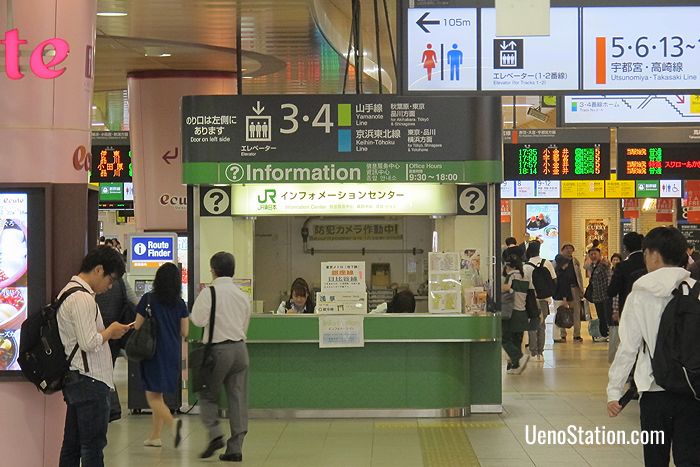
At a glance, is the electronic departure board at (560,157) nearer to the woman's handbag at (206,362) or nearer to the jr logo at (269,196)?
Answer: the jr logo at (269,196)

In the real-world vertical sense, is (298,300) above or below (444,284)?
below

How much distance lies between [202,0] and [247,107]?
1.31m

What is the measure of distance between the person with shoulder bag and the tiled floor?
190 centimetres

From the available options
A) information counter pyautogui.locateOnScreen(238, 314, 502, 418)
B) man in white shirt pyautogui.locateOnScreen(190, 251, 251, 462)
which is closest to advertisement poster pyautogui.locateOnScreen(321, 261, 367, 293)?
information counter pyautogui.locateOnScreen(238, 314, 502, 418)

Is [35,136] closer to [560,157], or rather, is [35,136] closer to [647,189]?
[560,157]

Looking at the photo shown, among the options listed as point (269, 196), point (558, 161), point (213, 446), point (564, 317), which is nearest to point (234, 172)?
point (269, 196)

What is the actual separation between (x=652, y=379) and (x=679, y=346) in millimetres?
217

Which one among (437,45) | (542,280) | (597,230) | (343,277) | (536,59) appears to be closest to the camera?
(437,45)

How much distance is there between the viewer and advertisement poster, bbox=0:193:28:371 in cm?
684

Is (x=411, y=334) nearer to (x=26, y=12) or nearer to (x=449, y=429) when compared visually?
(x=449, y=429)

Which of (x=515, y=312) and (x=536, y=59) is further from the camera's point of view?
(x=515, y=312)

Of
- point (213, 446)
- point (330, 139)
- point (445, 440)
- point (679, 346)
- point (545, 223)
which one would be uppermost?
point (330, 139)

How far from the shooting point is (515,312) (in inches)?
551

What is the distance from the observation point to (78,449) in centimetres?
631
